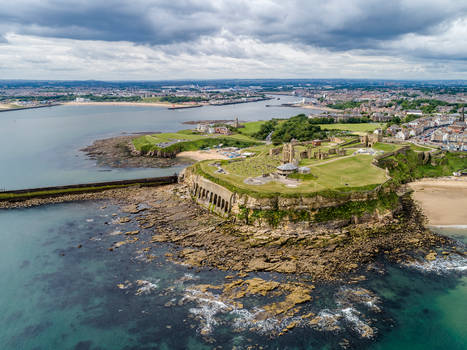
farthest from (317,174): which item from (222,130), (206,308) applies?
(222,130)

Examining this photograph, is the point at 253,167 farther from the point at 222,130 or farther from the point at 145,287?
the point at 222,130

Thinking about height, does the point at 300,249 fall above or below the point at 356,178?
below

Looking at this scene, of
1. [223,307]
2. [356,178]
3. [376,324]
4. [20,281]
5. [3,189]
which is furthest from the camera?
[3,189]

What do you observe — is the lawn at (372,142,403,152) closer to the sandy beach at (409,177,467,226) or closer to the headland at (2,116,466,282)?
the headland at (2,116,466,282)

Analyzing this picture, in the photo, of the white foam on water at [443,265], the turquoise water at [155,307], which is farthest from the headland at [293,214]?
the turquoise water at [155,307]

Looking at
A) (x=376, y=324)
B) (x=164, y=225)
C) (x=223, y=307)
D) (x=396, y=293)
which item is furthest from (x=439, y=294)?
(x=164, y=225)

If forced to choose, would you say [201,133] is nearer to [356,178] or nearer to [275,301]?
[356,178]

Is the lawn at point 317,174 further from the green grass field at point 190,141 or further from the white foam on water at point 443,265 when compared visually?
the green grass field at point 190,141
